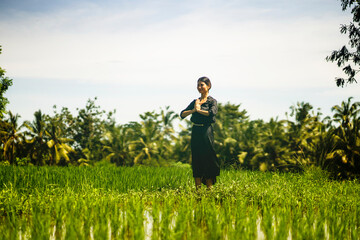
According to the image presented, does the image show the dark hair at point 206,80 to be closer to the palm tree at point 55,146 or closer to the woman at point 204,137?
the woman at point 204,137

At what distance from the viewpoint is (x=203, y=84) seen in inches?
212

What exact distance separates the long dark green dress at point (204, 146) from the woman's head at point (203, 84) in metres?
0.22

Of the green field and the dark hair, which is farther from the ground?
the dark hair

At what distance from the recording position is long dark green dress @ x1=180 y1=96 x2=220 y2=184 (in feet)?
17.6

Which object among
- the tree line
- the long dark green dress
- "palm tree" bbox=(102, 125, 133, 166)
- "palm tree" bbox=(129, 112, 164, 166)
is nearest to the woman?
the long dark green dress

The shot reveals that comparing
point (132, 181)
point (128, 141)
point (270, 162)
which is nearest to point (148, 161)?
point (128, 141)

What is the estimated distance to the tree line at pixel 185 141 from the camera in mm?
9195

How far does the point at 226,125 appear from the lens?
1340 cm

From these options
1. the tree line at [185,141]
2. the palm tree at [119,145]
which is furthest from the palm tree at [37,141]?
the palm tree at [119,145]

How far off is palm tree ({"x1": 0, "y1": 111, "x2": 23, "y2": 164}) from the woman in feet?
41.0

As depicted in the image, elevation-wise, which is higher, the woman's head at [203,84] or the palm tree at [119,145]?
the woman's head at [203,84]

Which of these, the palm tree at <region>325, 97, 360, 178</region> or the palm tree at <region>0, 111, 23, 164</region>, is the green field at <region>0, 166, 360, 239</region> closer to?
the palm tree at <region>325, 97, 360, 178</region>

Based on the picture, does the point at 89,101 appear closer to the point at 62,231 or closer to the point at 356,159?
the point at 356,159

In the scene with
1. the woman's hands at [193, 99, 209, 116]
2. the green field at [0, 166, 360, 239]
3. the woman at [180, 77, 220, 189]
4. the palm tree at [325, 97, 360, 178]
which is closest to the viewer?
the green field at [0, 166, 360, 239]
